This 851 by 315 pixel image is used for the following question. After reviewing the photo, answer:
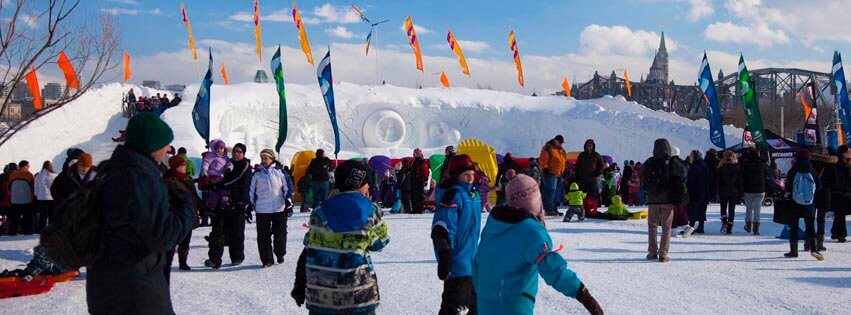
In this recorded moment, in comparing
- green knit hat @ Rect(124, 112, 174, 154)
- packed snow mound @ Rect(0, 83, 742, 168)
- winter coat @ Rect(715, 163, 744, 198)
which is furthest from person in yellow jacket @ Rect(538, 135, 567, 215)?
packed snow mound @ Rect(0, 83, 742, 168)

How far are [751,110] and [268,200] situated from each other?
12153 millimetres

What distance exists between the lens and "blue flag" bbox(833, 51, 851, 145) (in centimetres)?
2070

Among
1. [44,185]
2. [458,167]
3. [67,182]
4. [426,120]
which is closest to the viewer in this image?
[458,167]

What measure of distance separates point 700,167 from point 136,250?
9868 millimetres

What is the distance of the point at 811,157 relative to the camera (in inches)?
363

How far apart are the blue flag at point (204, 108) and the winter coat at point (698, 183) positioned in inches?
364

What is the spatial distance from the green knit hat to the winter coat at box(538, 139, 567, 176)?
9.71 m

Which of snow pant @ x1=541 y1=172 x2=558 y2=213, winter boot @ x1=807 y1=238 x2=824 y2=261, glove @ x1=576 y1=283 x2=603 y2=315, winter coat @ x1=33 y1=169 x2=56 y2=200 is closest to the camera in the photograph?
glove @ x1=576 y1=283 x2=603 y2=315

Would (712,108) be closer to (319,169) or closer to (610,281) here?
(319,169)

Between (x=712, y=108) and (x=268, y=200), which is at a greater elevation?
(x=712, y=108)

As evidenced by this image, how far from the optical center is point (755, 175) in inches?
421

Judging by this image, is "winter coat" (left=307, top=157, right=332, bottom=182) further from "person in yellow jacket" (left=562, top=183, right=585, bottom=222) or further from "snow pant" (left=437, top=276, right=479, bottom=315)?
"snow pant" (left=437, top=276, right=479, bottom=315)

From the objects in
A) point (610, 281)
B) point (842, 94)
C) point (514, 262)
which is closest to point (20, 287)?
point (514, 262)

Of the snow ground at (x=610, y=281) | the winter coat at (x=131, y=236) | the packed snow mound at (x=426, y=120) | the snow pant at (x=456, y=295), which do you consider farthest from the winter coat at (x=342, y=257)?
the packed snow mound at (x=426, y=120)
